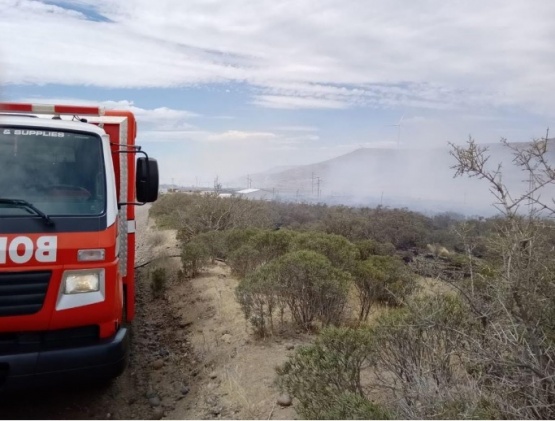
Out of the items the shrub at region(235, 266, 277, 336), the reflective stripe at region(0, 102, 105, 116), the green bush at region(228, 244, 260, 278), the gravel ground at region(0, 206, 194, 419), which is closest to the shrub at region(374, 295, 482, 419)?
the shrub at region(235, 266, 277, 336)

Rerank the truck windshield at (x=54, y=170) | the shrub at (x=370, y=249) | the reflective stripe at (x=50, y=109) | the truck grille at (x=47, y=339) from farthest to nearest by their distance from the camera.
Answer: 1. the shrub at (x=370, y=249)
2. the reflective stripe at (x=50, y=109)
3. the truck windshield at (x=54, y=170)
4. the truck grille at (x=47, y=339)

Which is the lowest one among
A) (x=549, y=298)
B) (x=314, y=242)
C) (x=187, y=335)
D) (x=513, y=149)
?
(x=187, y=335)

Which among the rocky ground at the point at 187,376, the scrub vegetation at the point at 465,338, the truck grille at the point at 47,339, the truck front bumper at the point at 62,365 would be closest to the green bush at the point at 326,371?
the scrub vegetation at the point at 465,338

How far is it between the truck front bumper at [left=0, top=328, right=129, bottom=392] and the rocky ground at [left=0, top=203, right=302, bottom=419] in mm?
257

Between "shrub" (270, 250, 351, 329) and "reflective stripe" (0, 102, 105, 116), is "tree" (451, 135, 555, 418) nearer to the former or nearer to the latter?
"shrub" (270, 250, 351, 329)

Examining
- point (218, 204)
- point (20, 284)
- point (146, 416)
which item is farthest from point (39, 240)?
point (218, 204)

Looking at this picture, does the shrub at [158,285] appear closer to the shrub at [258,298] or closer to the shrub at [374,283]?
the shrub at [258,298]

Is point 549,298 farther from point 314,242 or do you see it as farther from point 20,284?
point 314,242

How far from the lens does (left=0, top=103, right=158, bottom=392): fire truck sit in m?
3.77

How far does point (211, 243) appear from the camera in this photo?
1149cm

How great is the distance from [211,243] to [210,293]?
9.21 ft

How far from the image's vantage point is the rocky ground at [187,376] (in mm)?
4523

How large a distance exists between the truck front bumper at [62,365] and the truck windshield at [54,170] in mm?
1120

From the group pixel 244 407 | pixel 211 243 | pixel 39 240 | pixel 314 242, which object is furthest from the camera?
pixel 211 243
